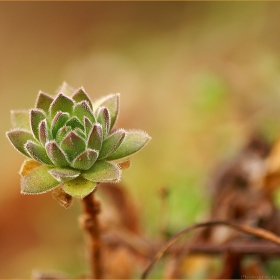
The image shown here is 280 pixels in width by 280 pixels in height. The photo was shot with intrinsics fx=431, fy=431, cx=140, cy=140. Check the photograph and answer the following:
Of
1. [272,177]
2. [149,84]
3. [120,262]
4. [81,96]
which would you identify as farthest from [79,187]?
[149,84]

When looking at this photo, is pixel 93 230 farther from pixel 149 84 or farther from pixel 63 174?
pixel 149 84

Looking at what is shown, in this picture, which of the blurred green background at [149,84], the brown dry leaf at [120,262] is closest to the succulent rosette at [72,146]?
the brown dry leaf at [120,262]

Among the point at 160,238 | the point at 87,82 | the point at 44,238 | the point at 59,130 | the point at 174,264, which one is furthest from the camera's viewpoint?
the point at 87,82

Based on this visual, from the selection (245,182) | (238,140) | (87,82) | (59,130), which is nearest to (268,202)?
(245,182)

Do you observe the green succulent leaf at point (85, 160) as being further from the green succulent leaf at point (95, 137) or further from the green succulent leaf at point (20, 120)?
the green succulent leaf at point (20, 120)

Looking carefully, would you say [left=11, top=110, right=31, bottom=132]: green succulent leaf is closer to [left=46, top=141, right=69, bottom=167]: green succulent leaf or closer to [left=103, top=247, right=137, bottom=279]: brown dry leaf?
[left=46, top=141, right=69, bottom=167]: green succulent leaf

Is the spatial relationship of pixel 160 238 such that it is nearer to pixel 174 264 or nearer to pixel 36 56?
pixel 174 264
